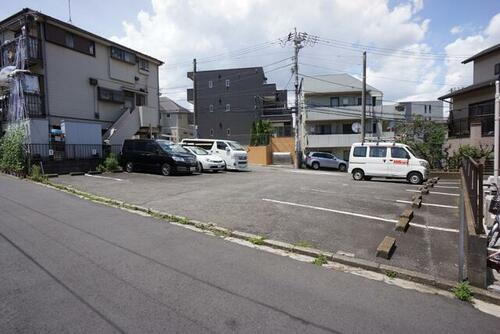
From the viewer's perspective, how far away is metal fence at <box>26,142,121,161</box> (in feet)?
48.2

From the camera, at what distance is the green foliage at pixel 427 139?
20.8 m

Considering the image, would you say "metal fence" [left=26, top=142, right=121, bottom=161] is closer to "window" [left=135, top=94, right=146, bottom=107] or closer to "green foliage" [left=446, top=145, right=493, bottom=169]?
"window" [left=135, top=94, right=146, bottom=107]

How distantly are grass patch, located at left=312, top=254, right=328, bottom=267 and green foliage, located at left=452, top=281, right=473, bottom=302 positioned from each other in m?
1.61

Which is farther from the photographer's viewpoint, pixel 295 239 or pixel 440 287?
pixel 295 239

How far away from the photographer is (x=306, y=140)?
121 ft

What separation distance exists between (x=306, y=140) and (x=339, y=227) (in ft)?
102

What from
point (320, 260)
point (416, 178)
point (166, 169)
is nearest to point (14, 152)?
point (166, 169)

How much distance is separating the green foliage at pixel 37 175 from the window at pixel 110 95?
8360mm

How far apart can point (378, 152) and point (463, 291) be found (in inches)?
521

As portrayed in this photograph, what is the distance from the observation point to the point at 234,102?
142 ft

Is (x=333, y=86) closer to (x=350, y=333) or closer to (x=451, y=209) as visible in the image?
(x=451, y=209)

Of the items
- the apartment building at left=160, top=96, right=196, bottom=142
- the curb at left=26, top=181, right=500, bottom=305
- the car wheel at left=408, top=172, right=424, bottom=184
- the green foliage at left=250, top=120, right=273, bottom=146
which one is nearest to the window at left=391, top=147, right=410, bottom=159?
the car wheel at left=408, top=172, right=424, bottom=184

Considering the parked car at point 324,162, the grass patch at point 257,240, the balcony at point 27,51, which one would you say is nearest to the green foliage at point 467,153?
the parked car at point 324,162

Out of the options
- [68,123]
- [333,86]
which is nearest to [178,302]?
[68,123]
